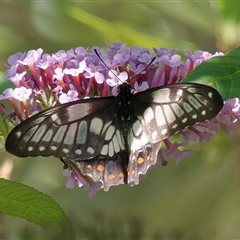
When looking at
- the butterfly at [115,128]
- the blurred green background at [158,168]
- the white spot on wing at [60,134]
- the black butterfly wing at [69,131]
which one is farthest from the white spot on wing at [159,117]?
the blurred green background at [158,168]

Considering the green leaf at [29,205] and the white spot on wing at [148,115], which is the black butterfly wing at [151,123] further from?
the green leaf at [29,205]

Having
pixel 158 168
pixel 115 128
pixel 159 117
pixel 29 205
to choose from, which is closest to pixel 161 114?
pixel 159 117

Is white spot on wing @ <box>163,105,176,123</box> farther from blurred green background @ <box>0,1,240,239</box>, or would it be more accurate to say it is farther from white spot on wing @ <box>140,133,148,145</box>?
blurred green background @ <box>0,1,240,239</box>

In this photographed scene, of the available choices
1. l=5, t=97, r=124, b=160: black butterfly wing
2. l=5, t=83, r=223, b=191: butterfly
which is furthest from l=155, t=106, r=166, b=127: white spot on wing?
l=5, t=97, r=124, b=160: black butterfly wing

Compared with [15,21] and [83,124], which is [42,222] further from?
[15,21]

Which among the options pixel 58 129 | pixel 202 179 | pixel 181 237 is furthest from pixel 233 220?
pixel 58 129

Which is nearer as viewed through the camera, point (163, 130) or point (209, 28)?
point (163, 130)
